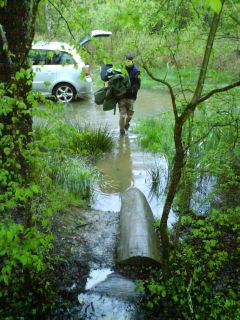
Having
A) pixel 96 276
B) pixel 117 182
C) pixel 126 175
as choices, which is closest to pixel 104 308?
pixel 96 276

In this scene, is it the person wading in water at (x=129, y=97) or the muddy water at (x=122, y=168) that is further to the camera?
the person wading in water at (x=129, y=97)

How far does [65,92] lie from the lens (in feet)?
38.0

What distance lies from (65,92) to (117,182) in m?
6.15

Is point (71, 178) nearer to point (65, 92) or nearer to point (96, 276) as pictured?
point (96, 276)

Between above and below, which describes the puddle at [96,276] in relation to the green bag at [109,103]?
below

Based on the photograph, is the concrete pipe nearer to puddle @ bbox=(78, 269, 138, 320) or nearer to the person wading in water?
puddle @ bbox=(78, 269, 138, 320)

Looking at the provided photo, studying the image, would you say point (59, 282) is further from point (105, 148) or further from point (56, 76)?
point (56, 76)

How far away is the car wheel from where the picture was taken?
37.6 ft

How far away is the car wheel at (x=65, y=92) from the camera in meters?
11.5

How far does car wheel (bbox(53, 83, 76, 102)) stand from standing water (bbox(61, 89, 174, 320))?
29 cm

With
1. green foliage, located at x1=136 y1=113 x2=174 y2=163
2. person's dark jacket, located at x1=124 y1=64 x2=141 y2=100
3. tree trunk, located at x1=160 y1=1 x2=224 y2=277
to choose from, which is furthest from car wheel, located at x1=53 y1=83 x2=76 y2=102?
tree trunk, located at x1=160 y1=1 x2=224 y2=277

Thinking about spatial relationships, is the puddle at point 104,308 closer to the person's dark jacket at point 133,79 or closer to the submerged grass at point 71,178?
the submerged grass at point 71,178

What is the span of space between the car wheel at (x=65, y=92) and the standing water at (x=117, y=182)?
29 centimetres

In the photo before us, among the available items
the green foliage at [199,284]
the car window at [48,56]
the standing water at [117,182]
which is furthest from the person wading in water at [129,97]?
the green foliage at [199,284]
